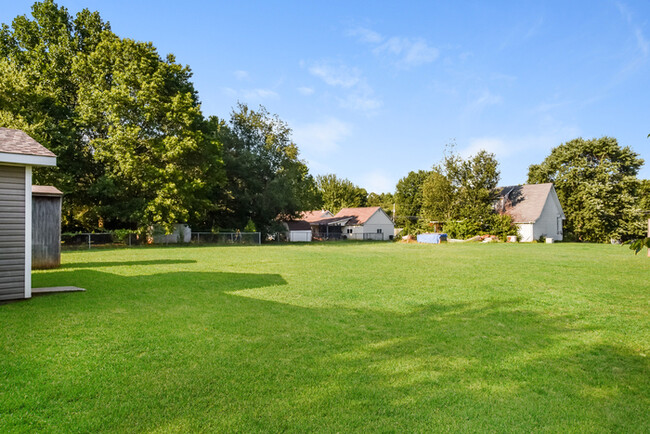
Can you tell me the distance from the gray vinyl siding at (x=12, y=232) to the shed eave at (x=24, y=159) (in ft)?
0.97

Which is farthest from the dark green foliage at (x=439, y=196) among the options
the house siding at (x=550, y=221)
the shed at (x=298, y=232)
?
the shed at (x=298, y=232)

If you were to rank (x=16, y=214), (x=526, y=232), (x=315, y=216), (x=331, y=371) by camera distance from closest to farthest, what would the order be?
(x=331, y=371), (x=16, y=214), (x=526, y=232), (x=315, y=216)

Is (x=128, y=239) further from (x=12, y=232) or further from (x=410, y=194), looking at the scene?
(x=410, y=194)

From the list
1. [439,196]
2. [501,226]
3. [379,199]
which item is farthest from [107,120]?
[379,199]

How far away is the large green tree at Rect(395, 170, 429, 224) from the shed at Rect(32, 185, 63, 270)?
72.0 meters

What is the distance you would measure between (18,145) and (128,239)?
20.5 m

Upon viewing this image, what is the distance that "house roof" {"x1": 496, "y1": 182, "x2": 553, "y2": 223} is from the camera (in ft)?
135

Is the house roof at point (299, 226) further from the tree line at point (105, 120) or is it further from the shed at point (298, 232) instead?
the tree line at point (105, 120)

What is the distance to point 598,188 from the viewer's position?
40844mm

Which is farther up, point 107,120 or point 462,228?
point 107,120

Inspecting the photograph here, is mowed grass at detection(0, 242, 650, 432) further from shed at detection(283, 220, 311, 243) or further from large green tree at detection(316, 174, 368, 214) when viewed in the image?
large green tree at detection(316, 174, 368, 214)

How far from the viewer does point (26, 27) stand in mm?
27000

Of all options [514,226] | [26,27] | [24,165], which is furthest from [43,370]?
[514,226]

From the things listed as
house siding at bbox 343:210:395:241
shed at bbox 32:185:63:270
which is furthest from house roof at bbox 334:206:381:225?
shed at bbox 32:185:63:270
